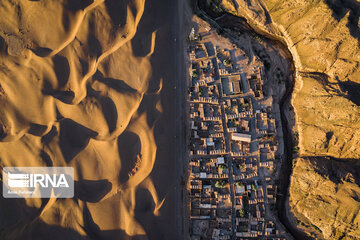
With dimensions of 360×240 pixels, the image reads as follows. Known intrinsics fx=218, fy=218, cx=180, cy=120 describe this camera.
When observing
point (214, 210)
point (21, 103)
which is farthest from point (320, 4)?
point (21, 103)

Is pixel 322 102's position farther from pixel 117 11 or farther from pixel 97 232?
pixel 97 232

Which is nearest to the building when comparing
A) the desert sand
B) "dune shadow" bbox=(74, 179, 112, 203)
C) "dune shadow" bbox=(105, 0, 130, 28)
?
the desert sand

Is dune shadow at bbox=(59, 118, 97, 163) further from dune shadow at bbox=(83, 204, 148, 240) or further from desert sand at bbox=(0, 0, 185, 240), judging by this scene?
dune shadow at bbox=(83, 204, 148, 240)

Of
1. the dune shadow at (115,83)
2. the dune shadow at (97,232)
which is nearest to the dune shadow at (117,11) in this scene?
the dune shadow at (115,83)

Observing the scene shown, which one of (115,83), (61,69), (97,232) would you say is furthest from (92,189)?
(61,69)

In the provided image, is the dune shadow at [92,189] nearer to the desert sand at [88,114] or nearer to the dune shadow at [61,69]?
the desert sand at [88,114]

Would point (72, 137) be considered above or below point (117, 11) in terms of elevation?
below

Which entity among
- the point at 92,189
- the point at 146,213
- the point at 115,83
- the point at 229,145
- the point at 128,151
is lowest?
the point at 146,213
